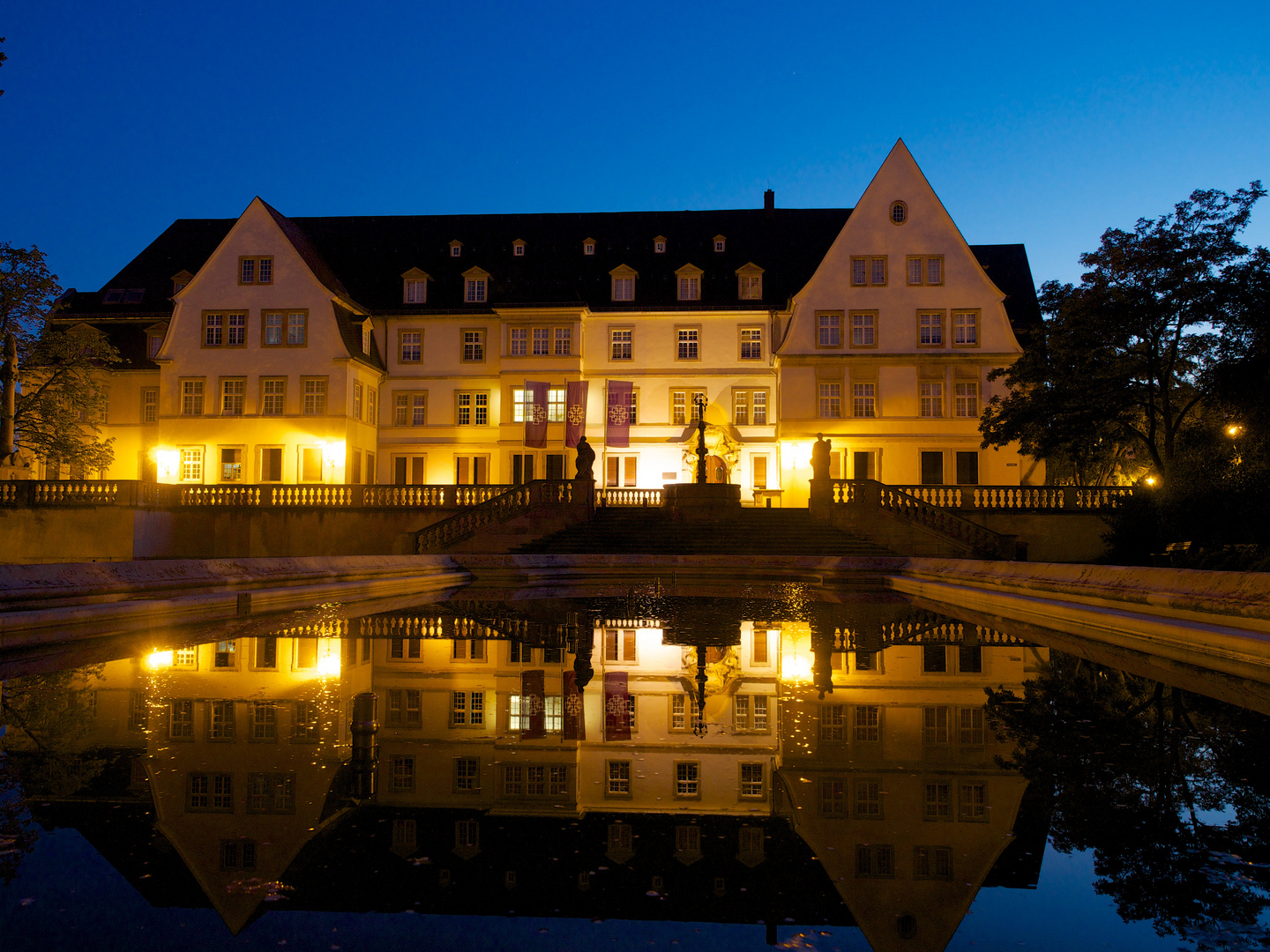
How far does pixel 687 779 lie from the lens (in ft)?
16.6

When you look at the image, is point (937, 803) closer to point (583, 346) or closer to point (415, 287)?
point (583, 346)

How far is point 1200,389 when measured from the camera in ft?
111

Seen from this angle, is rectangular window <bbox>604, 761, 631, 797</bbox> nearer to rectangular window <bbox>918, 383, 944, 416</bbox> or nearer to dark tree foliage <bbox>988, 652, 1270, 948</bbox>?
dark tree foliage <bbox>988, 652, 1270, 948</bbox>

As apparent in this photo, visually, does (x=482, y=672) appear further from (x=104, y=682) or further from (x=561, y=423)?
(x=561, y=423)

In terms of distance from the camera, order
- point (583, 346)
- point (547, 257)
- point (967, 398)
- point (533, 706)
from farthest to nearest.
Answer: point (547, 257) → point (583, 346) → point (967, 398) → point (533, 706)

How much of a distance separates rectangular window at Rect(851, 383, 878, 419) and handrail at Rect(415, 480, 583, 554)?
60.0 ft

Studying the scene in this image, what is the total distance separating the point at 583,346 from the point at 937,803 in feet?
149

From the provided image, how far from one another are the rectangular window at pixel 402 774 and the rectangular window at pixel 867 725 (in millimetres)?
2778

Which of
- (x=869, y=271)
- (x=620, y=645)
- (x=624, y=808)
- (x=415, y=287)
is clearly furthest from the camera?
(x=415, y=287)

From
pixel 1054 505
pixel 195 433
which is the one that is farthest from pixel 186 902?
pixel 195 433

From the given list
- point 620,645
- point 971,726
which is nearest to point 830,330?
point 620,645

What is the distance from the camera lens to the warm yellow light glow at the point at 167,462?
46.7 meters

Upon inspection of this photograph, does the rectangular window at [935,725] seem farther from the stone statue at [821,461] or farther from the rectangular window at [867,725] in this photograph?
the stone statue at [821,461]

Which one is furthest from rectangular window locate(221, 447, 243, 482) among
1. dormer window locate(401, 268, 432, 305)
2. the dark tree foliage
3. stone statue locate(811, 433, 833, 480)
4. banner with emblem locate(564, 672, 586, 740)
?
the dark tree foliage
